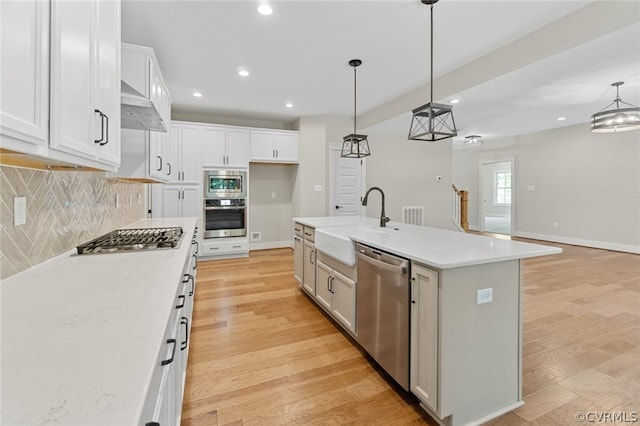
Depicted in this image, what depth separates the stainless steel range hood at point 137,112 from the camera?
200 cm

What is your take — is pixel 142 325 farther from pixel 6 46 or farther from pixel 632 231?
pixel 632 231

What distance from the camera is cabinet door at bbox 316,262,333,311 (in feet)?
8.94

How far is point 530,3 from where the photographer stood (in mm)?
2496

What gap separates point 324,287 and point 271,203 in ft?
12.2

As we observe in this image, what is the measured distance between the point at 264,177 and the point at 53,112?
17.4 ft

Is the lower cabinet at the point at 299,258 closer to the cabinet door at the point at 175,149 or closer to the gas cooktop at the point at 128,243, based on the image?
the gas cooktop at the point at 128,243

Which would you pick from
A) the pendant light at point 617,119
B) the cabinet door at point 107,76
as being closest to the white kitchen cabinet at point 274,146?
the cabinet door at point 107,76

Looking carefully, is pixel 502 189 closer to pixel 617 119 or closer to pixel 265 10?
pixel 617 119

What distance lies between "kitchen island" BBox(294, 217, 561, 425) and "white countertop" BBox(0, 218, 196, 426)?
3.96 ft

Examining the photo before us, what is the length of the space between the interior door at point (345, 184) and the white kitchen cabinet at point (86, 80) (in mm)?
4628

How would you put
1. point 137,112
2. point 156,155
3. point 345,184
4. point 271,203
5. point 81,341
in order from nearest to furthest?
point 81,341 < point 137,112 < point 156,155 < point 345,184 < point 271,203

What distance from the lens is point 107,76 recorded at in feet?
4.57

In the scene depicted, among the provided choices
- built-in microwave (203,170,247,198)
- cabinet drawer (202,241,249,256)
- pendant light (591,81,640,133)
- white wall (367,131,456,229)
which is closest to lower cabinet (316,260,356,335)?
cabinet drawer (202,241,249,256)

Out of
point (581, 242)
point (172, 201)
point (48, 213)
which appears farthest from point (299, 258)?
point (581, 242)
